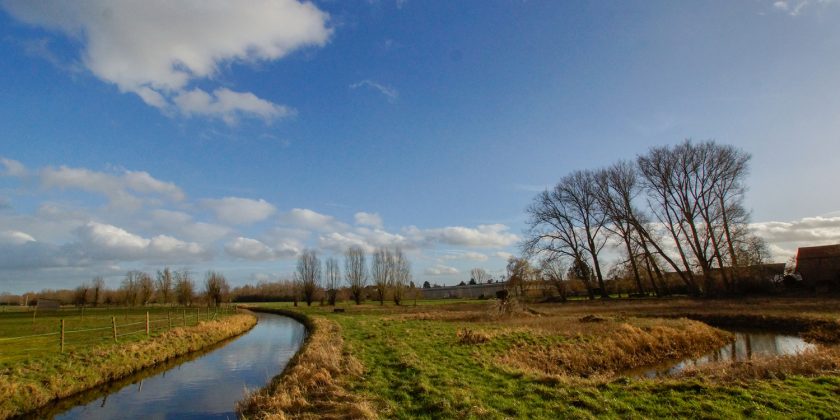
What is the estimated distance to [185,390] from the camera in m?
14.8

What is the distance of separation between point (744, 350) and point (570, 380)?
39.0ft

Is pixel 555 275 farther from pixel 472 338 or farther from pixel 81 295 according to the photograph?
pixel 81 295

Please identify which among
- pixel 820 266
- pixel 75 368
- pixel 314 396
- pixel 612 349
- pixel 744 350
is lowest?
pixel 744 350

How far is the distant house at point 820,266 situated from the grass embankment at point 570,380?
30061mm

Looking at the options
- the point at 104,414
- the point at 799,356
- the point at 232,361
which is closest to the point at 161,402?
the point at 104,414

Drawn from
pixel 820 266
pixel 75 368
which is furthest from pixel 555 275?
pixel 75 368

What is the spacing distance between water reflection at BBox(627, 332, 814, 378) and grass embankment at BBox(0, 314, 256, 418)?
57.1 ft

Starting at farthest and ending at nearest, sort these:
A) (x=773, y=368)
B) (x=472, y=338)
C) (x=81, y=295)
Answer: (x=81, y=295)
(x=472, y=338)
(x=773, y=368)

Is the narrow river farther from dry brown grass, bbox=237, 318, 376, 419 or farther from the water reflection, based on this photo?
the water reflection

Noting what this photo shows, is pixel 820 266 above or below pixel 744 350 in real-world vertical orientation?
above

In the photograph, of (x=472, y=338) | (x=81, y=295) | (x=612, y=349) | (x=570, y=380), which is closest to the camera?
(x=570, y=380)

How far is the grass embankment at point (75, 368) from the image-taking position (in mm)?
11984

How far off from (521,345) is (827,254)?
150 ft

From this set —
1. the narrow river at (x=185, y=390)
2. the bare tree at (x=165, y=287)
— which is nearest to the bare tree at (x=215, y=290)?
the bare tree at (x=165, y=287)
